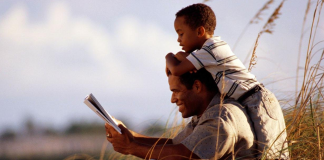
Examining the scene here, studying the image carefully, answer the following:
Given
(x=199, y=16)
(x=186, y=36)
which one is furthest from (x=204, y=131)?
(x=199, y=16)

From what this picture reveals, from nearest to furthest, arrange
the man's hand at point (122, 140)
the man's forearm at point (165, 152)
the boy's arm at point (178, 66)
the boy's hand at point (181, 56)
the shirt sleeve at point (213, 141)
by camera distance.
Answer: the shirt sleeve at point (213, 141)
the man's forearm at point (165, 152)
the man's hand at point (122, 140)
the boy's arm at point (178, 66)
the boy's hand at point (181, 56)

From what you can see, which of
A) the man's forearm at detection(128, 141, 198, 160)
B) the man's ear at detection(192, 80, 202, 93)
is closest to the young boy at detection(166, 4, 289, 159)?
the man's ear at detection(192, 80, 202, 93)

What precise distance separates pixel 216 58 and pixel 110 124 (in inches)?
34.6

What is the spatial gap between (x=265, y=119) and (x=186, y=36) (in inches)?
35.9

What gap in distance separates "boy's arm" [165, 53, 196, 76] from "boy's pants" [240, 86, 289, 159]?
45 cm

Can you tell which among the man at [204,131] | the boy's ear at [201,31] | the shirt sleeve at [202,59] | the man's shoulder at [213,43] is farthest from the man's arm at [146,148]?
the boy's ear at [201,31]

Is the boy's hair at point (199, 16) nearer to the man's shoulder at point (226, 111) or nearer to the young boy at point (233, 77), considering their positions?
the young boy at point (233, 77)

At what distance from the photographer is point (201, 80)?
3461 mm

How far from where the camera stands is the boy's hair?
12.1ft

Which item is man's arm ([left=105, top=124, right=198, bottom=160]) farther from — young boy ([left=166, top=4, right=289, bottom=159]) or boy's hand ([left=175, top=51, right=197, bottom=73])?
boy's hand ([left=175, top=51, right=197, bottom=73])

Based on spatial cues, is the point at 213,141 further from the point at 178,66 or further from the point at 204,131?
the point at 178,66

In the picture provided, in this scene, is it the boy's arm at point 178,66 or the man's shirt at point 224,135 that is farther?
the boy's arm at point 178,66

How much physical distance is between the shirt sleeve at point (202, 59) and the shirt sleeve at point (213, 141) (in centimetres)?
44

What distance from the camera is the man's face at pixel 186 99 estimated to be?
3447 mm
